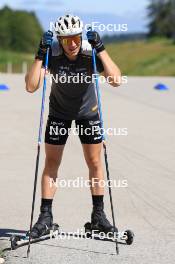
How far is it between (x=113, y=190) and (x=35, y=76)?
10.1 feet

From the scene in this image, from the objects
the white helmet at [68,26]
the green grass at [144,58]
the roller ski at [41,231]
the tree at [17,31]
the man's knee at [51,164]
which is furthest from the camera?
the tree at [17,31]

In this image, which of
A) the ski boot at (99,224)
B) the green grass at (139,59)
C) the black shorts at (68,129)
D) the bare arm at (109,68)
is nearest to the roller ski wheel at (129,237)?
the ski boot at (99,224)

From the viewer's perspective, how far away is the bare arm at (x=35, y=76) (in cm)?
632

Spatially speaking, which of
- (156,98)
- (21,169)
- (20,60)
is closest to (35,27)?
(20,60)

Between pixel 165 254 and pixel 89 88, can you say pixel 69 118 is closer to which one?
pixel 89 88

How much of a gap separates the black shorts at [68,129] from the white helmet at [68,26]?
2.83 feet

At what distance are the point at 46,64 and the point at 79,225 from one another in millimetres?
1854

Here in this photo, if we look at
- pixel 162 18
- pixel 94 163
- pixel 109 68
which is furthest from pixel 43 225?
pixel 162 18

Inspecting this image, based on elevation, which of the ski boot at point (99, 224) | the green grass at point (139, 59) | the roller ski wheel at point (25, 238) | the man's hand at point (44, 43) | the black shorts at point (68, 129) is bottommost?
the roller ski wheel at point (25, 238)

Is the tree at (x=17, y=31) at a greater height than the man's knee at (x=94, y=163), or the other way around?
the tree at (x=17, y=31)

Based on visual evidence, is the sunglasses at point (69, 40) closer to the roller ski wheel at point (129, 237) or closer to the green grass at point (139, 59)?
the roller ski wheel at point (129, 237)

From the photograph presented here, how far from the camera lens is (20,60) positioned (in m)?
94.5

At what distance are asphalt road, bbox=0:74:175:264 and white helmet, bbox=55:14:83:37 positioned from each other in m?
1.95

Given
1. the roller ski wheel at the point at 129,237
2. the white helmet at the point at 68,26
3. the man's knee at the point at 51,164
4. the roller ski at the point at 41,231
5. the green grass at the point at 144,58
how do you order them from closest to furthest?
1. the white helmet at the point at 68,26
2. the roller ski at the point at 41,231
3. the roller ski wheel at the point at 129,237
4. the man's knee at the point at 51,164
5. the green grass at the point at 144,58
